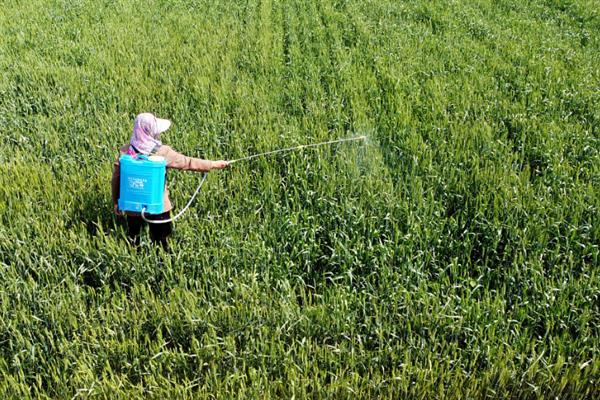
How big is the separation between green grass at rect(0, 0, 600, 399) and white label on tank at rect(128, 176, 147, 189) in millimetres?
482

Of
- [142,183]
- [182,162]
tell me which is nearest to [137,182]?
[142,183]

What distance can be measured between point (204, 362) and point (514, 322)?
161 cm

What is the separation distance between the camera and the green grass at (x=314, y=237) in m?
2.63

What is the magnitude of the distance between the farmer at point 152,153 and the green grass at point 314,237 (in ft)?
0.41

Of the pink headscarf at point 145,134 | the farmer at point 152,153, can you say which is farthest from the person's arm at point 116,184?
the pink headscarf at point 145,134

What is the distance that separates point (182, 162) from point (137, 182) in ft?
1.13

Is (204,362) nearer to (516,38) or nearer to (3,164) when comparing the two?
(3,164)

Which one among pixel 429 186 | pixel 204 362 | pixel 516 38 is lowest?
pixel 204 362

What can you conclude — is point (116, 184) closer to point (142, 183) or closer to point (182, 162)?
point (142, 183)

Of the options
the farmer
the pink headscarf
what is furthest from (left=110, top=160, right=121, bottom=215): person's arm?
the pink headscarf

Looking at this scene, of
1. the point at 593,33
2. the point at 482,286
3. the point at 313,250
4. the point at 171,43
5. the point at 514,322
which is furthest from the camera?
the point at 593,33

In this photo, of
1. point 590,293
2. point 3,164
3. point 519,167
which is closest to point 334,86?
point 519,167

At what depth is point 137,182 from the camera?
9.98 feet

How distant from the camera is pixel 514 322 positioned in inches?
112
